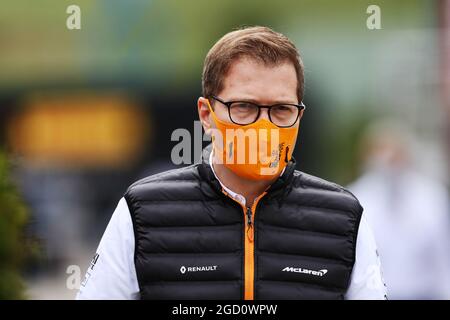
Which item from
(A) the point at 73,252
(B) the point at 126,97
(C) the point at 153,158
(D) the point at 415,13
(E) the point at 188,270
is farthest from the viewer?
(D) the point at 415,13

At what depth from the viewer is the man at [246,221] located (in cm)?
332

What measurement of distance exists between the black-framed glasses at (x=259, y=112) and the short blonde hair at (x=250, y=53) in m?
0.08

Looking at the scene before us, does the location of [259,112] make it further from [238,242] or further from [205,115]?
[238,242]

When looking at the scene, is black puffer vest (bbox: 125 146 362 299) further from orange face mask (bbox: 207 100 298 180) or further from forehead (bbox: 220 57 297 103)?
forehead (bbox: 220 57 297 103)

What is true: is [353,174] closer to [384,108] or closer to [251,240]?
[384,108]

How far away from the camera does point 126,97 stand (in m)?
18.4

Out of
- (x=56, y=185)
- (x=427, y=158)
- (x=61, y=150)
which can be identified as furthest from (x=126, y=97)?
(x=427, y=158)

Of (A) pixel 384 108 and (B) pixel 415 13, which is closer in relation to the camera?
(A) pixel 384 108

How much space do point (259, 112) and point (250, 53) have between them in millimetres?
215

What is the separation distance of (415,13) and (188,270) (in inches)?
686

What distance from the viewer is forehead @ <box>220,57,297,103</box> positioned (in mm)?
3340

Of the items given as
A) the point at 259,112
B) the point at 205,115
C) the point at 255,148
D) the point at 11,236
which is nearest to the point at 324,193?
the point at 255,148

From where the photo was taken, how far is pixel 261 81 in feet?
11.0

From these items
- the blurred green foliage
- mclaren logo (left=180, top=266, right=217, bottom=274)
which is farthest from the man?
the blurred green foliage
